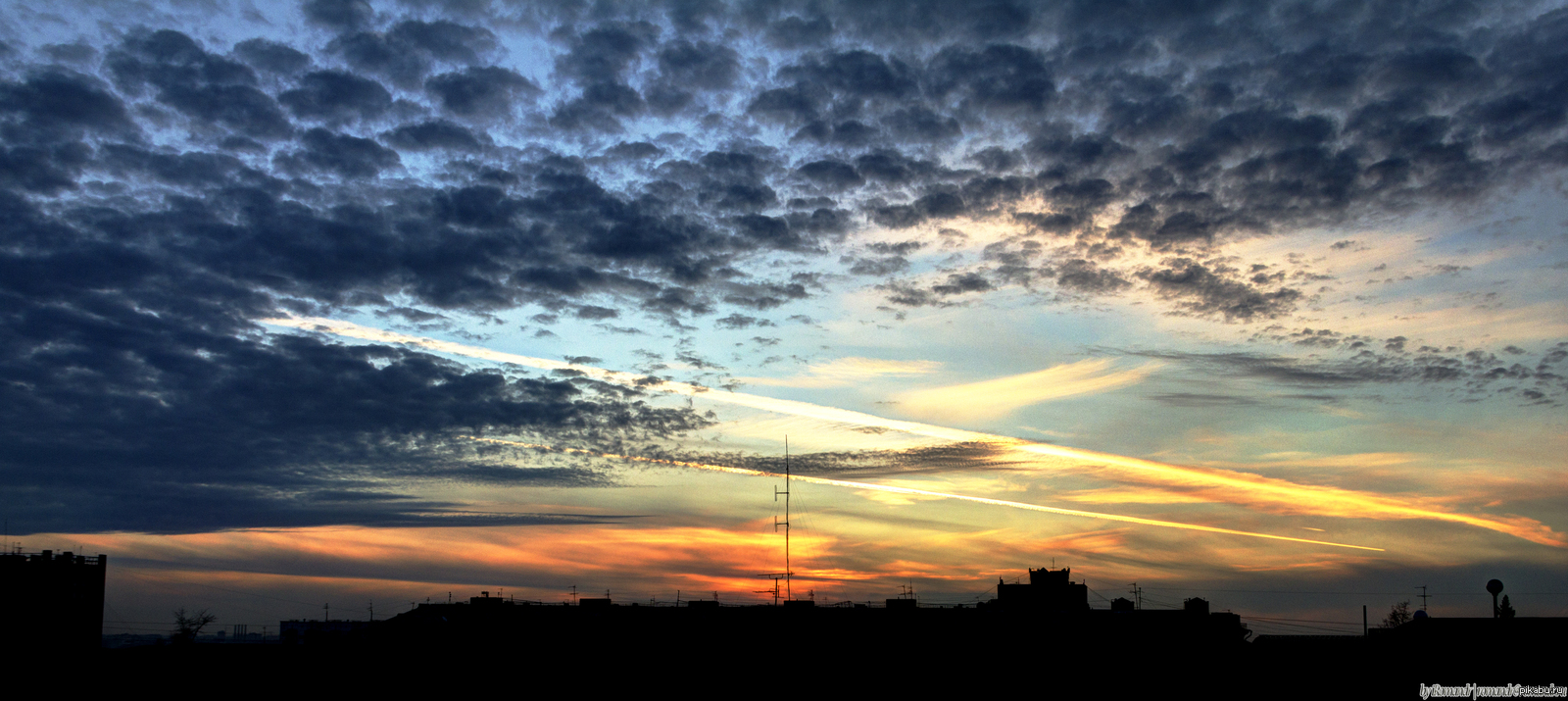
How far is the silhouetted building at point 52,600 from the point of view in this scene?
4567 inches

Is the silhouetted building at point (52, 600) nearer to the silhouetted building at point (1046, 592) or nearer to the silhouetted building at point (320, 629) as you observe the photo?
the silhouetted building at point (320, 629)

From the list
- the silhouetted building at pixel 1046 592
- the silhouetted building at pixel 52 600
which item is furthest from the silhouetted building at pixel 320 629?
the silhouetted building at pixel 1046 592

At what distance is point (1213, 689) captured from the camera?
78.4 metres

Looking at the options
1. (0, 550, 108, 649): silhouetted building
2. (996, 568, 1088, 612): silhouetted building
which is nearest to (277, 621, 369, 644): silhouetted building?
(0, 550, 108, 649): silhouetted building

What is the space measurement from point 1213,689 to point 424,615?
258 ft

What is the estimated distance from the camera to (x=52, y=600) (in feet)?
401

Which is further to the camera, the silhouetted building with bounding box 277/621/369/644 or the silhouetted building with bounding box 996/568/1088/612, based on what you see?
the silhouetted building with bounding box 996/568/1088/612

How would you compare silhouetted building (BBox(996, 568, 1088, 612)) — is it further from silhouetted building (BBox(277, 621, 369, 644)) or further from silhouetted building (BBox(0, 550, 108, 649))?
silhouetted building (BBox(0, 550, 108, 649))

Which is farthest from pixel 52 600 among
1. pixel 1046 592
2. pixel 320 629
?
pixel 1046 592

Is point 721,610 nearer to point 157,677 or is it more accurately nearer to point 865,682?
point 865,682

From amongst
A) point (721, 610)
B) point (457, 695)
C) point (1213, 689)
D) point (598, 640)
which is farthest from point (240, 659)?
point (1213, 689)

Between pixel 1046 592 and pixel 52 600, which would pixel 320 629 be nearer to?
pixel 52 600

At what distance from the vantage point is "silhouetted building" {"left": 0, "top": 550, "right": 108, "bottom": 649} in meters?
116

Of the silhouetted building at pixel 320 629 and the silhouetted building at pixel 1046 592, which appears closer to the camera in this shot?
the silhouetted building at pixel 320 629
